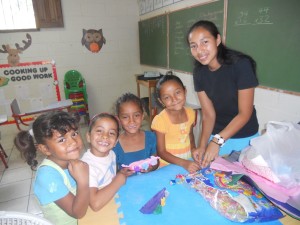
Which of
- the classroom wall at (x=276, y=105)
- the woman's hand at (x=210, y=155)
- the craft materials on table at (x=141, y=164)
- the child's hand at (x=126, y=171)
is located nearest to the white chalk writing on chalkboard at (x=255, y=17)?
the classroom wall at (x=276, y=105)

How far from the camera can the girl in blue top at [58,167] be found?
2.84 ft

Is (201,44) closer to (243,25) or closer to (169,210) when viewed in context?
(169,210)

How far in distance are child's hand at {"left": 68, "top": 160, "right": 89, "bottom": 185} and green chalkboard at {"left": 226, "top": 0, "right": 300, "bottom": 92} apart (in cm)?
161

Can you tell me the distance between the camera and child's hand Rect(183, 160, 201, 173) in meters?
1.09

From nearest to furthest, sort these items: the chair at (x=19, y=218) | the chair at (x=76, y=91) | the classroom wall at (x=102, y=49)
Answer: the chair at (x=19, y=218) → the classroom wall at (x=102, y=49) → the chair at (x=76, y=91)

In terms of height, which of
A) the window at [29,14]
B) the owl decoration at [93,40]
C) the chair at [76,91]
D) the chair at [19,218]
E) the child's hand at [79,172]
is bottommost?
the chair at [76,91]

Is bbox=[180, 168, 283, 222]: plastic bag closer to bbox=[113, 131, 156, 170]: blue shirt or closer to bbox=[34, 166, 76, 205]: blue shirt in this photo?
bbox=[113, 131, 156, 170]: blue shirt

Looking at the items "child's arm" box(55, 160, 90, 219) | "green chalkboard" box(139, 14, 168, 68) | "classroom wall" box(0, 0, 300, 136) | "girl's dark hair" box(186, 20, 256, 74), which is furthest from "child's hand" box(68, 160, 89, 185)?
"green chalkboard" box(139, 14, 168, 68)

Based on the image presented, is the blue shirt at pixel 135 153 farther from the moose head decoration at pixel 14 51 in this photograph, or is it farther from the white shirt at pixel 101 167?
the moose head decoration at pixel 14 51

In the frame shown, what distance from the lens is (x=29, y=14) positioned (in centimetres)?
392

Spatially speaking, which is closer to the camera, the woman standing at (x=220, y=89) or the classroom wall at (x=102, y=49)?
the woman standing at (x=220, y=89)

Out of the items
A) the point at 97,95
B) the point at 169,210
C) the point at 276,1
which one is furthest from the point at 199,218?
the point at 97,95

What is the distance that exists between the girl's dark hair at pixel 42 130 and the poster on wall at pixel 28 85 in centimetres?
351

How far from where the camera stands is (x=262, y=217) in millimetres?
764
